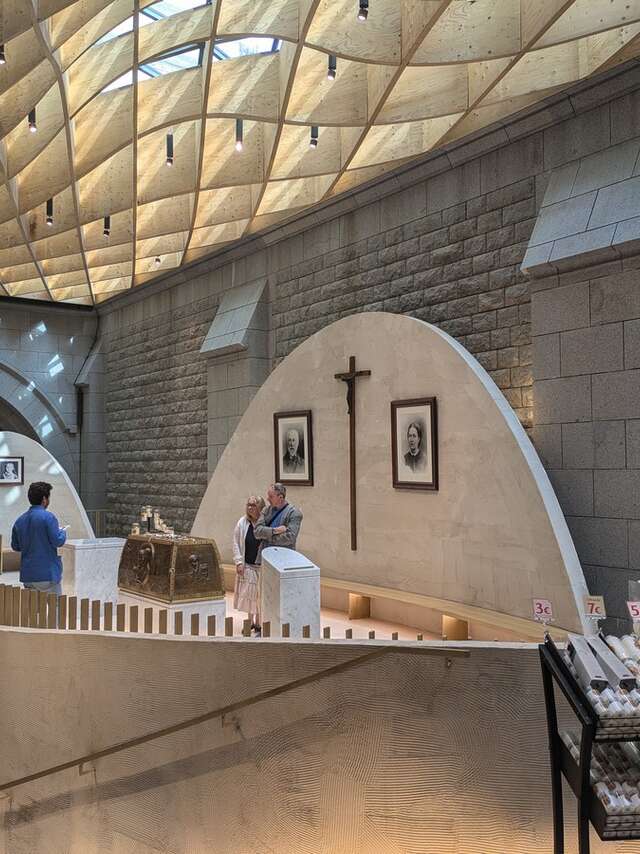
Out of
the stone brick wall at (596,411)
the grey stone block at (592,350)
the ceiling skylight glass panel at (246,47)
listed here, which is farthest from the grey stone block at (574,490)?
the ceiling skylight glass panel at (246,47)

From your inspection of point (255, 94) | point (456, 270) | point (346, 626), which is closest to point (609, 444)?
point (456, 270)

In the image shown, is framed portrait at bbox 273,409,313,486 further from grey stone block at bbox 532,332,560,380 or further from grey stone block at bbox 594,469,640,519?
grey stone block at bbox 594,469,640,519

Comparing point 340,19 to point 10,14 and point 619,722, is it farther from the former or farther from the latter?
point 619,722

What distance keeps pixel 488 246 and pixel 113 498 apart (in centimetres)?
1110

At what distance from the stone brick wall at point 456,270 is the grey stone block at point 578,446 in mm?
573

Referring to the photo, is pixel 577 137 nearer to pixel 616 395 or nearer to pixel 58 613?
pixel 616 395

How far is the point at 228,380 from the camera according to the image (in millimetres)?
12438

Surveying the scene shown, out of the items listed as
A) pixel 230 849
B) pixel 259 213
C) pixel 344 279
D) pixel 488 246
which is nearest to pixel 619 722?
pixel 230 849

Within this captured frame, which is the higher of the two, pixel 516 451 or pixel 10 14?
pixel 10 14

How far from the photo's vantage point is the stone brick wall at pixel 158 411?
13.7 metres

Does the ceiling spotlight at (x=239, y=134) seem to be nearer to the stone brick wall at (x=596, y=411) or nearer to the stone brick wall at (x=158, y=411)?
the stone brick wall at (x=596, y=411)

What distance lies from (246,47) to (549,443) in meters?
5.73

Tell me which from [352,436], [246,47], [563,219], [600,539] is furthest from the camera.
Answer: [246,47]

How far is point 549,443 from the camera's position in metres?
7.30
